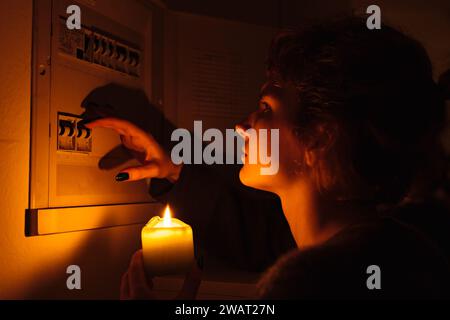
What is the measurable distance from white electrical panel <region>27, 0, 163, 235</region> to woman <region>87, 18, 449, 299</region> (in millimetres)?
241

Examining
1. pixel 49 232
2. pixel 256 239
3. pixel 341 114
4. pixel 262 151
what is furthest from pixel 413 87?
pixel 49 232

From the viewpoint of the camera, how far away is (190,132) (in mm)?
1321

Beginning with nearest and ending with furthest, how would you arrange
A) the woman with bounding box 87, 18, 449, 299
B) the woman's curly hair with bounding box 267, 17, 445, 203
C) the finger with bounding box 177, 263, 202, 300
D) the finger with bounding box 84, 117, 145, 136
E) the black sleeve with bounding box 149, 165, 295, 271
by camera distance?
1. the woman with bounding box 87, 18, 449, 299
2. the woman's curly hair with bounding box 267, 17, 445, 203
3. the finger with bounding box 177, 263, 202, 300
4. the finger with bounding box 84, 117, 145, 136
5. the black sleeve with bounding box 149, 165, 295, 271

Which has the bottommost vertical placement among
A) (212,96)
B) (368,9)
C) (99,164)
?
(99,164)

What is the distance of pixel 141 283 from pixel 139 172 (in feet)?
1.10

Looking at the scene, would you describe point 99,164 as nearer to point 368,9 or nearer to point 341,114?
point 341,114

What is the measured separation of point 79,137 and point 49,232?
0.73 feet

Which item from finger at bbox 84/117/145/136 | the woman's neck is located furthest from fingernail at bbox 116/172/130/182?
the woman's neck

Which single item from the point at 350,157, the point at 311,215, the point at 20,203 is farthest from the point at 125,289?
the point at 350,157

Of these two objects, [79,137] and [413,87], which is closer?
[413,87]

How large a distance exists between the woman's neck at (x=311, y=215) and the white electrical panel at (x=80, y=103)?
0.45 m

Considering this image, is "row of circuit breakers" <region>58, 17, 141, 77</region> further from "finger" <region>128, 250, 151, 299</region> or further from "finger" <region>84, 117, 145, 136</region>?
"finger" <region>128, 250, 151, 299</region>

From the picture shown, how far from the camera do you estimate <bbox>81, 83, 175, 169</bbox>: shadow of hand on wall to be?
3.34 feet

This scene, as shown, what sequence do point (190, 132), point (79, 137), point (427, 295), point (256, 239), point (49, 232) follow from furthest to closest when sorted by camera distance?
point (190, 132) → point (256, 239) → point (79, 137) → point (49, 232) → point (427, 295)
